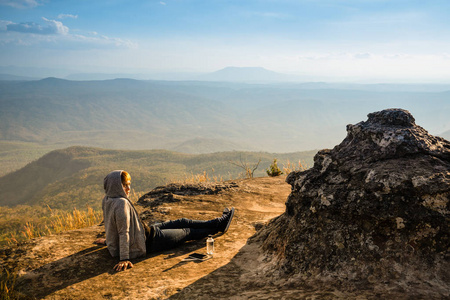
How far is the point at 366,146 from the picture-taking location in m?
4.50

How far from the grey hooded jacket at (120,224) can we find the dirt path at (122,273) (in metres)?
0.21

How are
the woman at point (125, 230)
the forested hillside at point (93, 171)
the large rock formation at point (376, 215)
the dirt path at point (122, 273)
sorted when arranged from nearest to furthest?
1. the large rock formation at point (376, 215)
2. the dirt path at point (122, 273)
3. the woman at point (125, 230)
4. the forested hillside at point (93, 171)

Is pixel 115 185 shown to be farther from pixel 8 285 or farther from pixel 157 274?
pixel 8 285

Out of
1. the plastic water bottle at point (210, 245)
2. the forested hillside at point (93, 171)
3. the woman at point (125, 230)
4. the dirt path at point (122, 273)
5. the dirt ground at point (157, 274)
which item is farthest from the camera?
the forested hillside at point (93, 171)

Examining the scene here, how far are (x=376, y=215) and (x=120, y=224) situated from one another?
322 centimetres

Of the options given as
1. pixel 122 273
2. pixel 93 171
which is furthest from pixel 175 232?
pixel 93 171

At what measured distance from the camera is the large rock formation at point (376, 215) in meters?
3.39

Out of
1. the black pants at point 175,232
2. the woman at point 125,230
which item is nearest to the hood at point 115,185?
the woman at point 125,230

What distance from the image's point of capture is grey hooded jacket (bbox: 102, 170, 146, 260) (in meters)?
4.59

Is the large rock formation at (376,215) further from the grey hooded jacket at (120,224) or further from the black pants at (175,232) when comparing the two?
the grey hooded jacket at (120,224)

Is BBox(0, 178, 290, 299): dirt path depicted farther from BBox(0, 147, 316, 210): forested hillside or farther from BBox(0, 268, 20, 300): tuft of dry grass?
BBox(0, 147, 316, 210): forested hillside

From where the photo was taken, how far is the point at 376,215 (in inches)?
147

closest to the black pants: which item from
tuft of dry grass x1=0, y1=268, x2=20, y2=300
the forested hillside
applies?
tuft of dry grass x1=0, y1=268, x2=20, y2=300

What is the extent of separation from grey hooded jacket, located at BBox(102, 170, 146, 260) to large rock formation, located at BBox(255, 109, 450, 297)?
1.85m
